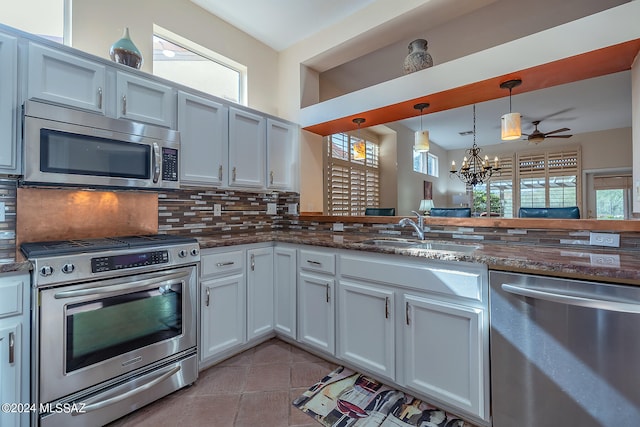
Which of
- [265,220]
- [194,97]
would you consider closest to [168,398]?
[265,220]

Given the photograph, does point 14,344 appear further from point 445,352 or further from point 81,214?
point 445,352

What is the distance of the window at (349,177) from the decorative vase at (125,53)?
7.30 feet

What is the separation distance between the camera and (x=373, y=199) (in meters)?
5.41

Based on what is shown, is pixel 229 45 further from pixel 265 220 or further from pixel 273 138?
pixel 265 220

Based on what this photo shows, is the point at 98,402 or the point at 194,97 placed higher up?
the point at 194,97

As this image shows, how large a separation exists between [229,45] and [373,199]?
11.6 feet

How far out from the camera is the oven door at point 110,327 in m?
1.32

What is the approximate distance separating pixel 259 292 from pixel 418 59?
89.4 inches

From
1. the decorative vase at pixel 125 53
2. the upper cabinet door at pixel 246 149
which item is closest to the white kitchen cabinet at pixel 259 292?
the upper cabinet door at pixel 246 149

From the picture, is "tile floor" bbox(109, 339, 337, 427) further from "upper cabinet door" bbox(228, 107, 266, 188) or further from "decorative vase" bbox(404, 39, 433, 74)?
"decorative vase" bbox(404, 39, 433, 74)

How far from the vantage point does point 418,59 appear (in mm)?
2311

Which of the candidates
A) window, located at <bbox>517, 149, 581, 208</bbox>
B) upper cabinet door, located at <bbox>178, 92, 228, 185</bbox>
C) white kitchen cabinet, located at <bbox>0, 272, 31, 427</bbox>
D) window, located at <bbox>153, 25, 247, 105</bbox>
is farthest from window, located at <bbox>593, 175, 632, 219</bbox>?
white kitchen cabinet, located at <bbox>0, 272, 31, 427</bbox>

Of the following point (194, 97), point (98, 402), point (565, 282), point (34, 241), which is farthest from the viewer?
point (194, 97)

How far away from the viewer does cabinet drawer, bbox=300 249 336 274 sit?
2016 millimetres
